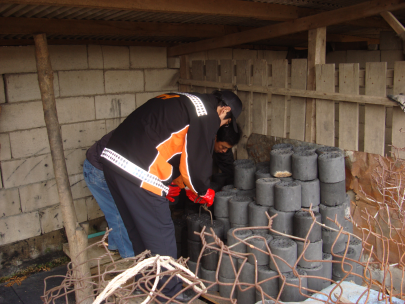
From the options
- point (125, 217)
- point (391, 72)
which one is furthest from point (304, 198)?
point (125, 217)

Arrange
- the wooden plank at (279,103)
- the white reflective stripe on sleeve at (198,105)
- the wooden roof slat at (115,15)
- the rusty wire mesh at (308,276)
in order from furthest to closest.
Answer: the wooden plank at (279,103) → the wooden roof slat at (115,15) → the white reflective stripe on sleeve at (198,105) → the rusty wire mesh at (308,276)

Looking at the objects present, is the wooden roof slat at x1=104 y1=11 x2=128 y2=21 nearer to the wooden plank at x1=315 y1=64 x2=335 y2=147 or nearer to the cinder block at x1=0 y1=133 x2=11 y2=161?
the cinder block at x1=0 y1=133 x2=11 y2=161

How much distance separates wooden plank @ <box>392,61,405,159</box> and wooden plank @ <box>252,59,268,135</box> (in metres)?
1.43

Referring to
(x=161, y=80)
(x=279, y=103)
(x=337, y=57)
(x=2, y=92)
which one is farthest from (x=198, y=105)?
(x=337, y=57)

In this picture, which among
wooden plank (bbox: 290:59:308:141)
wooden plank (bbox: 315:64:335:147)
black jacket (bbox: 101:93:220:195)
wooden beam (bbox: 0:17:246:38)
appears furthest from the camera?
wooden plank (bbox: 290:59:308:141)

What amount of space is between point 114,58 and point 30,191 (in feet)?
6.61

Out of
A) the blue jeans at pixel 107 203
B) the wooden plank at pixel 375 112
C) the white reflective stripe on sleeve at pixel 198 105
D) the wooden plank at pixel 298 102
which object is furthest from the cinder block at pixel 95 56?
the wooden plank at pixel 375 112

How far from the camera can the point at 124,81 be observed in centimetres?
492

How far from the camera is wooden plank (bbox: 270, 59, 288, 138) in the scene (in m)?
3.99

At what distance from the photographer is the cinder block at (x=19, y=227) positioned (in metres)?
4.15

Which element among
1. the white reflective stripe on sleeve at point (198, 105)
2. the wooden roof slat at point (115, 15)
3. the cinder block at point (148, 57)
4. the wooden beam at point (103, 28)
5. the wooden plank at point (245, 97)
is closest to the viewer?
the white reflective stripe on sleeve at point (198, 105)

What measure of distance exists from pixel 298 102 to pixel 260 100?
0.51m

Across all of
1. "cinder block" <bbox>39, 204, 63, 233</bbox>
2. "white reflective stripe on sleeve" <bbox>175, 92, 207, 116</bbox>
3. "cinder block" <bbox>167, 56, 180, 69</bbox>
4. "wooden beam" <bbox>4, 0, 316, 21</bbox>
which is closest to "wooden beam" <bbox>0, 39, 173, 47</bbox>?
"cinder block" <bbox>167, 56, 180, 69</bbox>

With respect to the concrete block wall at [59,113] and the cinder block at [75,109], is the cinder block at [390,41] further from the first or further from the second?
the cinder block at [75,109]
